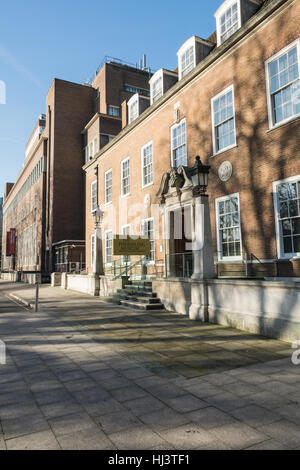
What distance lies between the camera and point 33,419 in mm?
3662

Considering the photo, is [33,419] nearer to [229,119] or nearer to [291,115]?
[291,115]

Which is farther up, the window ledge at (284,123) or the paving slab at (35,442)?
the window ledge at (284,123)

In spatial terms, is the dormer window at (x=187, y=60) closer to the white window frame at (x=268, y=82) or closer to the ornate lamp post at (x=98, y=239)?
the white window frame at (x=268, y=82)

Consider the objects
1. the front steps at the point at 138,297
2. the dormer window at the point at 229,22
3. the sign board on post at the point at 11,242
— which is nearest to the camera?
the front steps at the point at 138,297

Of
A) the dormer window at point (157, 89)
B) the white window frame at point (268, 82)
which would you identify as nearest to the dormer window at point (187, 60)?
the dormer window at point (157, 89)

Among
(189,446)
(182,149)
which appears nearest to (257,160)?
(182,149)

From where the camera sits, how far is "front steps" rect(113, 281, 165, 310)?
12164 mm

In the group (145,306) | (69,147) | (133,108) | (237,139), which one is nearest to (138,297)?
(145,306)

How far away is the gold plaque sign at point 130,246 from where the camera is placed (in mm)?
14836

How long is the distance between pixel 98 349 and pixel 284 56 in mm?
10293

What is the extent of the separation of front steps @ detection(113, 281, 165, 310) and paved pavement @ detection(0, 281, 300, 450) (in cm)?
375

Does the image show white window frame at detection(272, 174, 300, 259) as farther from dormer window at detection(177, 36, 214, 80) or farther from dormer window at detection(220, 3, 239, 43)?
dormer window at detection(177, 36, 214, 80)

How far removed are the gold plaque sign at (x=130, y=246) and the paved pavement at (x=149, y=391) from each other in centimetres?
673

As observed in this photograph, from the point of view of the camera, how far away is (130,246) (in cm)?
1521
